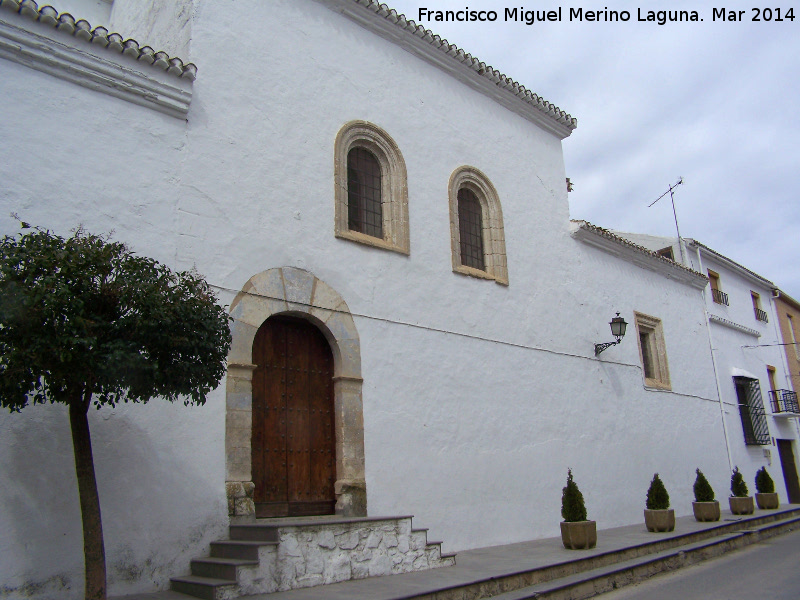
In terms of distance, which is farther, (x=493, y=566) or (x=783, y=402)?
(x=783, y=402)

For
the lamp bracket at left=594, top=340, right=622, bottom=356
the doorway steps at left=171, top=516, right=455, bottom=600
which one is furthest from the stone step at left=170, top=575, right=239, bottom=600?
the lamp bracket at left=594, top=340, right=622, bottom=356

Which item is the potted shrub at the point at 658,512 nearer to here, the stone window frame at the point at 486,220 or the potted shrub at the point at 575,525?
the potted shrub at the point at 575,525

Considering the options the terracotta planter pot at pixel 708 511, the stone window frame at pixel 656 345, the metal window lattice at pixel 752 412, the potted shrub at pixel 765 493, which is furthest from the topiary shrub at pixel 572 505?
the metal window lattice at pixel 752 412

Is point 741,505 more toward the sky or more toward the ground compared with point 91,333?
more toward the ground

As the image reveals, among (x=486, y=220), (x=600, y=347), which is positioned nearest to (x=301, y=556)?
(x=486, y=220)

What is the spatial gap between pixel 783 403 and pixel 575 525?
511 inches

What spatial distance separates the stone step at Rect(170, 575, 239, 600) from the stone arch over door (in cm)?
83

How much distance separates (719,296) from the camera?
1767cm

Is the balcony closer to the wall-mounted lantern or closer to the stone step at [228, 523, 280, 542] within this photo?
the wall-mounted lantern

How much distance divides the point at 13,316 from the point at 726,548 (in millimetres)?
9875

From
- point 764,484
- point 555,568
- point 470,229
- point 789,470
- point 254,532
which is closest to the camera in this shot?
point 254,532

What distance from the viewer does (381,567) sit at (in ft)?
21.7

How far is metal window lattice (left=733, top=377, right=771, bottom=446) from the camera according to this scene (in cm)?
1636

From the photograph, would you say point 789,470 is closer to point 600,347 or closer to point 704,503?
point 704,503
